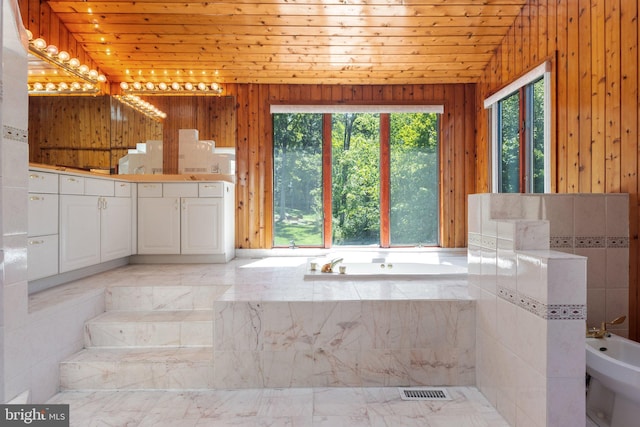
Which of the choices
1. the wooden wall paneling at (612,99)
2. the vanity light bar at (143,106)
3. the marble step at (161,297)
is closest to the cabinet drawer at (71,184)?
the marble step at (161,297)

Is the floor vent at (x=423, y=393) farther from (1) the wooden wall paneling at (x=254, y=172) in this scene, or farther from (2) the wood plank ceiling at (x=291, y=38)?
(2) the wood plank ceiling at (x=291, y=38)

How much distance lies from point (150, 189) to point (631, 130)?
13.4ft

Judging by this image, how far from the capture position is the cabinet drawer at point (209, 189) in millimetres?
4098

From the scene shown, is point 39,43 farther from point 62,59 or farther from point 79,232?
point 79,232

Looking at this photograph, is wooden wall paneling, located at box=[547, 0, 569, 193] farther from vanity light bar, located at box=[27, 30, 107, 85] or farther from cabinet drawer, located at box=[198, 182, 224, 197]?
vanity light bar, located at box=[27, 30, 107, 85]

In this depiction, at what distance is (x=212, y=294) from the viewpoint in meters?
2.90

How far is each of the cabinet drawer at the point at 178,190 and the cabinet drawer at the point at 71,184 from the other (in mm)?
1008

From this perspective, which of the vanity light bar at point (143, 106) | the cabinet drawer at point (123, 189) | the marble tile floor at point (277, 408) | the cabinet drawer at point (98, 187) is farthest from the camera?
the vanity light bar at point (143, 106)

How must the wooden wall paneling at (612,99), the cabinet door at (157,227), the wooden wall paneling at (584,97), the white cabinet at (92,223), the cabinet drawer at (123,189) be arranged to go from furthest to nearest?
the cabinet door at (157,227)
the cabinet drawer at (123,189)
the white cabinet at (92,223)
the wooden wall paneling at (584,97)
the wooden wall paneling at (612,99)

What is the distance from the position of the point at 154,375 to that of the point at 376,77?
12.8ft

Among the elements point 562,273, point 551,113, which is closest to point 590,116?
point 551,113

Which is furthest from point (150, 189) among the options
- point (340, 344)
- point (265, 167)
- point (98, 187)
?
point (340, 344)

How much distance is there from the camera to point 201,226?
4.09 metres

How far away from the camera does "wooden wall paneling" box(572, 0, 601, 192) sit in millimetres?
2623
